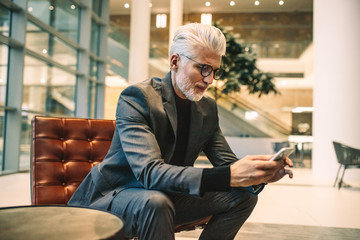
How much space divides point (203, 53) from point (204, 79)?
5.2 inches

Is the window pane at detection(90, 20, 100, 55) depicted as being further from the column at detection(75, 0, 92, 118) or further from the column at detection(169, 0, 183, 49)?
the column at detection(169, 0, 183, 49)

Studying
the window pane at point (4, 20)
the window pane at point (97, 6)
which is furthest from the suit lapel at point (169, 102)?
the window pane at point (97, 6)

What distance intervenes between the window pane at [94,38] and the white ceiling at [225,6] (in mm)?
1999

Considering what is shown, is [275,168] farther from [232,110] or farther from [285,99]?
[285,99]

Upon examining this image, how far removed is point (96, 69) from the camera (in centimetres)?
1071

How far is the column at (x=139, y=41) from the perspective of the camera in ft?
27.6

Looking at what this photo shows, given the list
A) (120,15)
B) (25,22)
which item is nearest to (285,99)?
(120,15)

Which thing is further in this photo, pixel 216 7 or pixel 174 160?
pixel 216 7

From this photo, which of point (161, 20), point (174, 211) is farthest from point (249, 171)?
point (161, 20)

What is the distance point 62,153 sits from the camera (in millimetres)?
2217

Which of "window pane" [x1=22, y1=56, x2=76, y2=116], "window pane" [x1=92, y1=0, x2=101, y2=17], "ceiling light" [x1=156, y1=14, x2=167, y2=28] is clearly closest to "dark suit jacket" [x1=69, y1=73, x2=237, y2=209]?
"window pane" [x1=22, y1=56, x2=76, y2=116]

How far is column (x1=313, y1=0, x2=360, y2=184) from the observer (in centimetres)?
673

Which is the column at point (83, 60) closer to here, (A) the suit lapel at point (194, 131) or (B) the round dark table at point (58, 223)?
(A) the suit lapel at point (194, 131)

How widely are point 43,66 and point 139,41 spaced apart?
234cm
